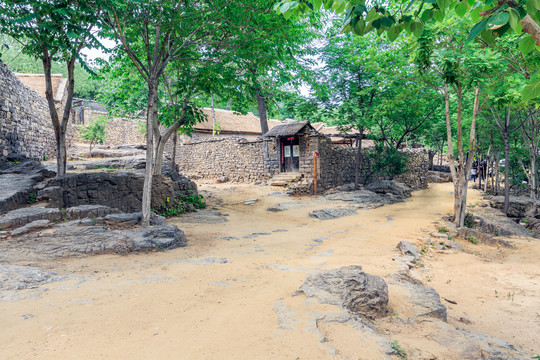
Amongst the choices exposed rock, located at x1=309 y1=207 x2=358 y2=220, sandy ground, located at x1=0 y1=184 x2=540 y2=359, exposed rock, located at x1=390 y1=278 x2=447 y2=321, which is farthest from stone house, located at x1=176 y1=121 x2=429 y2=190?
exposed rock, located at x1=390 y1=278 x2=447 y2=321

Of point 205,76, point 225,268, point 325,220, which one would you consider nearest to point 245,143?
point 325,220

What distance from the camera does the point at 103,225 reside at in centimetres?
638

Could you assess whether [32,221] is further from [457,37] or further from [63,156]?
[457,37]

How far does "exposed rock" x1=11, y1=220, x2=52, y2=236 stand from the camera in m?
5.47

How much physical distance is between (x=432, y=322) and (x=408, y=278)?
5.22 ft

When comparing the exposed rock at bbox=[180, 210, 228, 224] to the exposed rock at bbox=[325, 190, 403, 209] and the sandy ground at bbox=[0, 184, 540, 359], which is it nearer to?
the sandy ground at bbox=[0, 184, 540, 359]

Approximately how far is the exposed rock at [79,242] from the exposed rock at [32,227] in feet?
0.53

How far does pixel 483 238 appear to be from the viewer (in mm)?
8547

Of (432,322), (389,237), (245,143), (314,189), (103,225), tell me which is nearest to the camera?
(432,322)

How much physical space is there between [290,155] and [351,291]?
15420 millimetres

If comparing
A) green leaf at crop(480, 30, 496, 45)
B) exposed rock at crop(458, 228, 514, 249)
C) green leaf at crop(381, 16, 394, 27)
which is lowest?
exposed rock at crop(458, 228, 514, 249)

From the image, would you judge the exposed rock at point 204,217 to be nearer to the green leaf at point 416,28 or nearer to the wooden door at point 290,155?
the green leaf at point 416,28

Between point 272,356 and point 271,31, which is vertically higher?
point 271,31

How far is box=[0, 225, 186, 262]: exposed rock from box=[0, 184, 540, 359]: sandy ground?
Result: 328 mm
